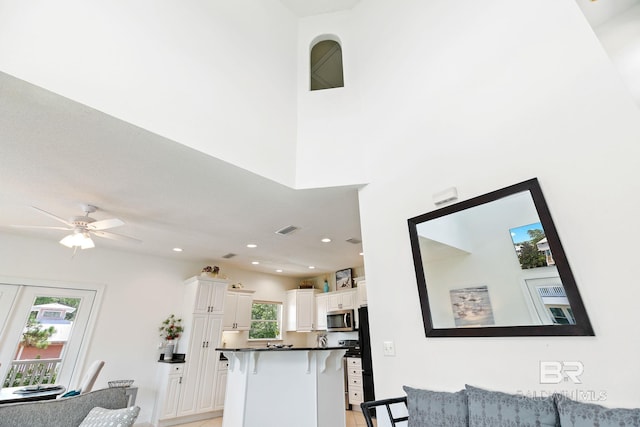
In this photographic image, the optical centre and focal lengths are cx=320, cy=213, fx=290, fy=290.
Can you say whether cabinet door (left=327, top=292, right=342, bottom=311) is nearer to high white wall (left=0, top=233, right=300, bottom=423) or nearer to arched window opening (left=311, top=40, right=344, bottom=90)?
high white wall (left=0, top=233, right=300, bottom=423)

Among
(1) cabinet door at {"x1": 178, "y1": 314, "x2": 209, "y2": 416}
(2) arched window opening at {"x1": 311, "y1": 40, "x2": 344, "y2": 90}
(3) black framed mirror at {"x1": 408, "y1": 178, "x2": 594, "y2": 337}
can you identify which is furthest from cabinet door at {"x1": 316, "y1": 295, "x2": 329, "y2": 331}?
(3) black framed mirror at {"x1": 408, "y1": 178, "x2": 594, "y2": 337}

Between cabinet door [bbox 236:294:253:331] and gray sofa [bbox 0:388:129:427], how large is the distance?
3.90 meters

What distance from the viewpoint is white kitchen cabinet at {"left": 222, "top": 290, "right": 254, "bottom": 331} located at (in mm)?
6047

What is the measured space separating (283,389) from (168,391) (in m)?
2.65

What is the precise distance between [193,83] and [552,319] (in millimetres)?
3137

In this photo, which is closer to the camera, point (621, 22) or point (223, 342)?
point (621, 22)

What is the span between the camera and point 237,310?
6215 mm

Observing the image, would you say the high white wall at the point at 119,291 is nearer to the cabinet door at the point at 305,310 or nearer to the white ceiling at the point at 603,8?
the cabinet door at the point at 305,310

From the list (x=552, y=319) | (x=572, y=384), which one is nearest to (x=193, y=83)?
(x=552, y=319)

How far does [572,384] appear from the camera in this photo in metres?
1.48

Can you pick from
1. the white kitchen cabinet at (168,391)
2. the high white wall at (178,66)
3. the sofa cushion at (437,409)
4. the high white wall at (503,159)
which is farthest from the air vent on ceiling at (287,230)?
the white kitchen cabinet at (168,391)

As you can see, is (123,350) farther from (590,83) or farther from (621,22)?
(621,22)

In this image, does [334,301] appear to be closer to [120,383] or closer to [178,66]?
[120,383]

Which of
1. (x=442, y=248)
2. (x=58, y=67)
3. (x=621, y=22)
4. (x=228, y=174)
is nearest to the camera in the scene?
(x=58, y=67)
